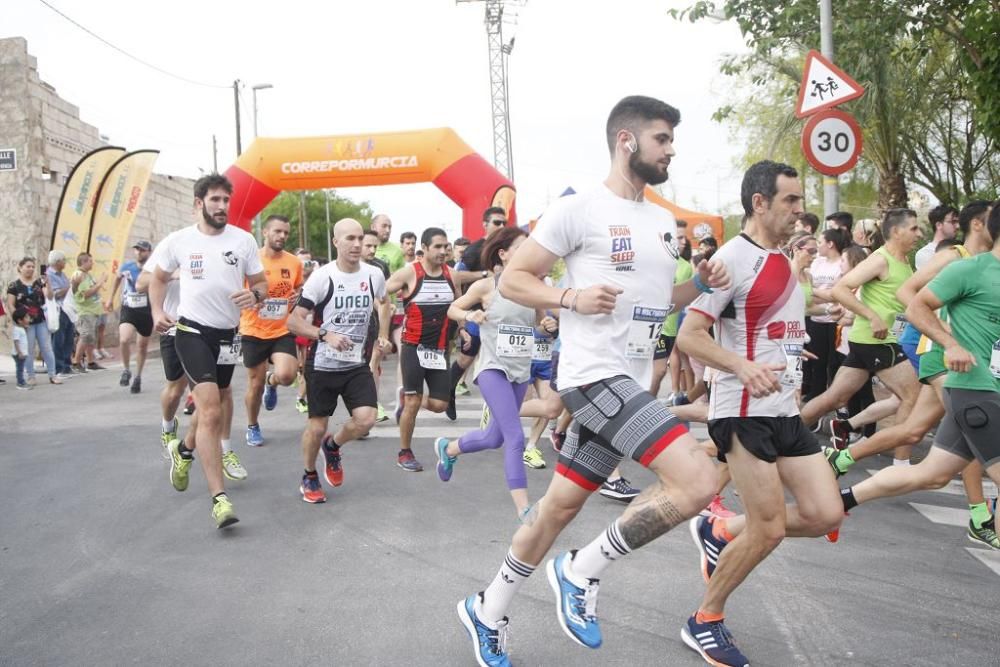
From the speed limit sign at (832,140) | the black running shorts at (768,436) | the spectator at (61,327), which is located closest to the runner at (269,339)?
the speed limit sign at (832,140)

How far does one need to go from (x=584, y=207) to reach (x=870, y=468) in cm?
503

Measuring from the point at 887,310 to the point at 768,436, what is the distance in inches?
150

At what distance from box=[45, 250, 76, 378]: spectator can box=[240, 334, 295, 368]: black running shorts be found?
783cm

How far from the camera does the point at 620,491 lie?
623 cm

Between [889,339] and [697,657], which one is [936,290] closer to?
[697,657]

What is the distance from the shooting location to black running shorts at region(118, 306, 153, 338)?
1244 centimetres

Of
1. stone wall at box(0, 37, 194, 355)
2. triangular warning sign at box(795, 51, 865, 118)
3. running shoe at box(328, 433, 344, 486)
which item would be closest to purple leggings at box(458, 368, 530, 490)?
running shoe at box(328, 433, 344, 486)

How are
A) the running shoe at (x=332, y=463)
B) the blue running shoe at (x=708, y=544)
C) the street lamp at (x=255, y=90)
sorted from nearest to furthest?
the blue running shoe at (x=708, y=544)
the running shoe at (x=332, y=463)
the street lamp at (x=255, y=90)

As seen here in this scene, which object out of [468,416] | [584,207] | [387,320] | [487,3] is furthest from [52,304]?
[487,3]

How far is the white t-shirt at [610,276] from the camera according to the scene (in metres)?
3.33

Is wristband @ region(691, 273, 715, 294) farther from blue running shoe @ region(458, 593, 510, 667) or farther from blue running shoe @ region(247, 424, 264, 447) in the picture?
blue running shoe @ region(247, 424, 264, 447)

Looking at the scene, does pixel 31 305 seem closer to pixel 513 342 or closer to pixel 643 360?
pixel 513 342

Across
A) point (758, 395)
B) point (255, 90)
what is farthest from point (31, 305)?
point (255, 90)

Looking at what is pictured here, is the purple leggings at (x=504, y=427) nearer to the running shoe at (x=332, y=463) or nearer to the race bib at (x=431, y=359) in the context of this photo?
the running shoe at (x=332, y=463)
